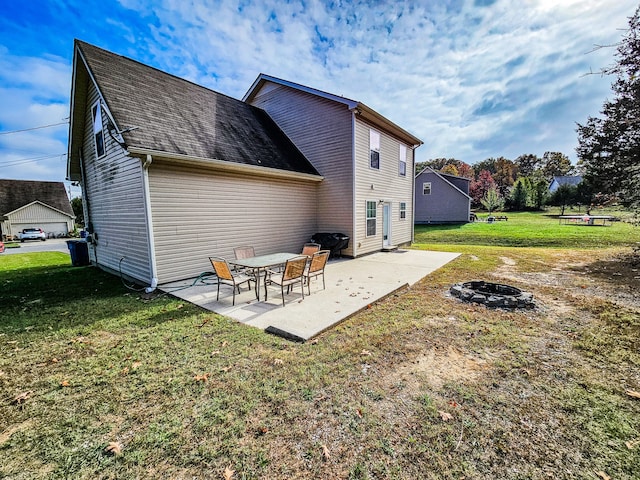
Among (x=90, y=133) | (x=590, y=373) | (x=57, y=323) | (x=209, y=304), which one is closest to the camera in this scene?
(x=590, y=373)

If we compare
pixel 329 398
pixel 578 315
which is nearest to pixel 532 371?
pixel 329 398

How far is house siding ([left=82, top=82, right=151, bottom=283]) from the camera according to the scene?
7117 millimetres

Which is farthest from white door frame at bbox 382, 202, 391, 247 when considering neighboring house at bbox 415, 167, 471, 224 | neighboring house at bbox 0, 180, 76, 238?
neighboring house at bbox 0, 180, 76, 238

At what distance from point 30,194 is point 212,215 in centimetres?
4265

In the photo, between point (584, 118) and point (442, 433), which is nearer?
point (442, 433)

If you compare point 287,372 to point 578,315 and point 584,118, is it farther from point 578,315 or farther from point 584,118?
point 584,118

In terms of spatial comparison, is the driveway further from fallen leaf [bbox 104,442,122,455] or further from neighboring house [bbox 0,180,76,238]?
fallen leaf [bbox 104,442,122,455]

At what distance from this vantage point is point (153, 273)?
6.75 metres

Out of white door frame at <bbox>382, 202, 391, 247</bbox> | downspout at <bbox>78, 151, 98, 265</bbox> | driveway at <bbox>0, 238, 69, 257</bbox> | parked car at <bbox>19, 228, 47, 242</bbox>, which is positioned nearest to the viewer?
downspout at <bbox>78, 151, 98, 265</bbox>

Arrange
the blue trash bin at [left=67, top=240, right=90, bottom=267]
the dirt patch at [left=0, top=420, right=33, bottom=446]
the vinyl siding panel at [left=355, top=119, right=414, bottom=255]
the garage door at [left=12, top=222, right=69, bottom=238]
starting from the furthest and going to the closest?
1. the garage door at [left=12, top=222, right=69, bottom=238]
2. the blue trash bin at [left=67, top=240, right=90, bottom=267]
3. the vinyl siding panel at [left=355, top=119, right=414, bottom=255]
4. the dirt patch at [left=0, top=420, right=33, bottom=446]

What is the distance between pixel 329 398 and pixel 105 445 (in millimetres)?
1902

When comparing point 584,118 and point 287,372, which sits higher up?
point 584,118

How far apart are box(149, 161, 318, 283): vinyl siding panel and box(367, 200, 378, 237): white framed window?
3054 millimetres

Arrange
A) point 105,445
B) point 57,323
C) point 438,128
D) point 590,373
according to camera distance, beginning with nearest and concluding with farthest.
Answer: point 105,445
point 590,373
point 57,323
point 438,128
